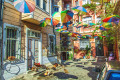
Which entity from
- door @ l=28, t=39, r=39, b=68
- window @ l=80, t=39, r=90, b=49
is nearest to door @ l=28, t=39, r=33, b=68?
door @ l=28, t=39, r=39, b=68

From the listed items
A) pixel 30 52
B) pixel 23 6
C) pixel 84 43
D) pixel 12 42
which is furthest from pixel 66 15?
pixel 84 43

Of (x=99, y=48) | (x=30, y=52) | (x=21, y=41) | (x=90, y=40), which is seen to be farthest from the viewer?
(x=90, y=40)

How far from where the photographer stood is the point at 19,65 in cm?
617

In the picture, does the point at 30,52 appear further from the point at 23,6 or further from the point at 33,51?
the point at 23,6

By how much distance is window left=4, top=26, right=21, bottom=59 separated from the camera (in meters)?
5.66

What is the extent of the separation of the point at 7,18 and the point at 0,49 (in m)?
1.87

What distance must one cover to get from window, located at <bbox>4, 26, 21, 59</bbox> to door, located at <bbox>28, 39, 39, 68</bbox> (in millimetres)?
1158

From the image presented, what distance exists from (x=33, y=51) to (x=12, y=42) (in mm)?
2069

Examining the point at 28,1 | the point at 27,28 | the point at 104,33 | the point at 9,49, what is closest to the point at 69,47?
the point at 104,33

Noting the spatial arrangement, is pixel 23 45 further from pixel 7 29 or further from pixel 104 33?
pixel 104 33

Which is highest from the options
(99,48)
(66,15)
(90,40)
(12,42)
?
(66,15)

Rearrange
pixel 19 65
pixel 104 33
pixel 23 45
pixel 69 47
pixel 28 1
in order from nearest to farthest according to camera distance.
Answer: pixel 28 1 → pixel 19 65 → pixel 23 45 → pixel 104 33 → pixel 69 47

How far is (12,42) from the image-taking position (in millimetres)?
6027

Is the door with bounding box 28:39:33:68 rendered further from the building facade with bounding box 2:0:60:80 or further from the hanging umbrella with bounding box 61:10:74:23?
the hanging umbrella with bounding box 61:10:74:23
